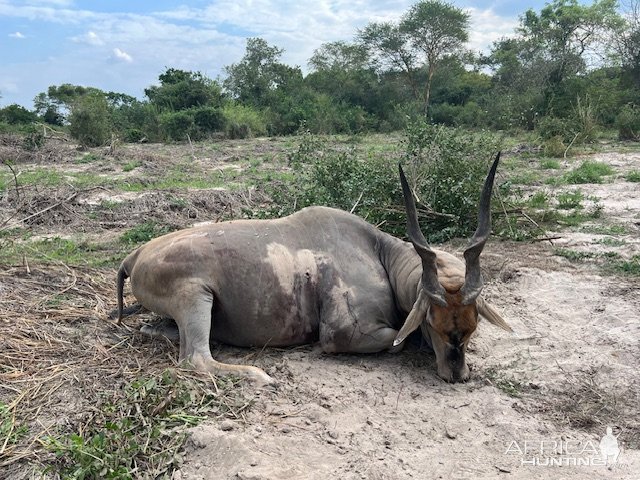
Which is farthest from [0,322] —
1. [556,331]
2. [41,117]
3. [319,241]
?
[41,117]

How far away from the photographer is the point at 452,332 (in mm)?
4398

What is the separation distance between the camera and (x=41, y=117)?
3403cm

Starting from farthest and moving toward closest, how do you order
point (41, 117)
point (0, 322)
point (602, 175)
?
point (41, 117), point (602, 175), point (0, 322)

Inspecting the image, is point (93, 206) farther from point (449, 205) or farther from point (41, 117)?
point (41, 117)

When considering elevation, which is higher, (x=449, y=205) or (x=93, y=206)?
(x=449, y=205)

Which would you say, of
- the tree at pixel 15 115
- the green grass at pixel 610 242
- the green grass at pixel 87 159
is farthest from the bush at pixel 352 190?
the tree at pixel 15 115

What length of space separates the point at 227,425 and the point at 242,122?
27.6 metres

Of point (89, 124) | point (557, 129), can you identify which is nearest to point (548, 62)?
point (557, 129)

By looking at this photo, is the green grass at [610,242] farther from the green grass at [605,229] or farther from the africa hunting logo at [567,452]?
the africa hunting logo at [567,452]

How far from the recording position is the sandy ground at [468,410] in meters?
3.47

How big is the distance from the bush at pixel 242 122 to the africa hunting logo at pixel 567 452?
2704 centimetres

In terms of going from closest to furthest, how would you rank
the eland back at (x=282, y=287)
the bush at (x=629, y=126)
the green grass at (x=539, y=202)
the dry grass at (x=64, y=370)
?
the dry grass at (x=64, y=370) → the eland back at (x=282, y=287) → the green grass at (x=539, y=202) → the bush at (x=629, y=126)

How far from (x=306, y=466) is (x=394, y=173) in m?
5.56

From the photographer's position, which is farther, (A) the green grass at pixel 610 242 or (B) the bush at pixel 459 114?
(B) the bush at pixel 459 114
